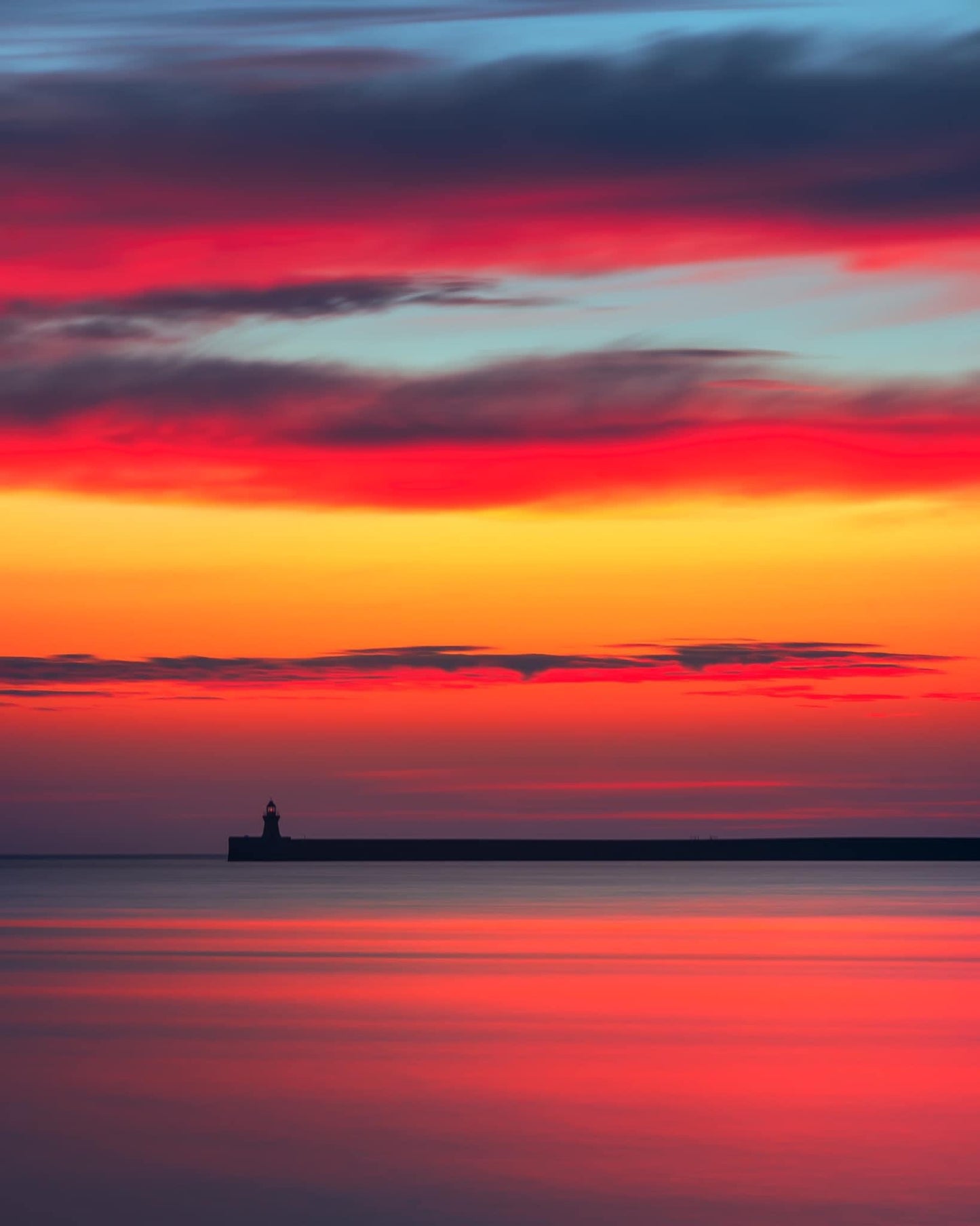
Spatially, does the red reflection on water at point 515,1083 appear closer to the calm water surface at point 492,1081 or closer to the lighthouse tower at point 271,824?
the calm water surface at point 492,1081

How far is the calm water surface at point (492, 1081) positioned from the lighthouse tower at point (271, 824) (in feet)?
338

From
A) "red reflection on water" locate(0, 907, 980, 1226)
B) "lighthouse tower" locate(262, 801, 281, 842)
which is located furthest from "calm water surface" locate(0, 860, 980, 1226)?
"lighthouse tower" locate(262, 801, 281, 842)

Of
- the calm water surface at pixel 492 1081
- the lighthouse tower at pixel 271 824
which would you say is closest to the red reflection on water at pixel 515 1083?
the calm water surface at pixel 492 1081

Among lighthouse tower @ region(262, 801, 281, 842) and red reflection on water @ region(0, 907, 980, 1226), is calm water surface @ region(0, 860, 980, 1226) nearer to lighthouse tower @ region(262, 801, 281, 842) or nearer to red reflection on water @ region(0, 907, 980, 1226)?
red reflection on water @ region(0, 907, 980, 1226)

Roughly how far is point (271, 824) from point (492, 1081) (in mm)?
148255

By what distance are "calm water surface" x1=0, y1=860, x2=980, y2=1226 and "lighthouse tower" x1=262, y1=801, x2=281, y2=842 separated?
10297 cm

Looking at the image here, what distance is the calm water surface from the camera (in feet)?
58.2

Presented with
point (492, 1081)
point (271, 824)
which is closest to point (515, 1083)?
point (492, 1081)

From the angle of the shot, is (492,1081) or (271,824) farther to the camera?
(271,824)

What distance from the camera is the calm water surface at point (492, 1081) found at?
17750mm

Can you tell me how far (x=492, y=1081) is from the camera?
25328 mm

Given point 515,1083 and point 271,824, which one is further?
point 271,824

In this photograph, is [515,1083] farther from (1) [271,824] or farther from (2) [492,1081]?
(1) [271,824]

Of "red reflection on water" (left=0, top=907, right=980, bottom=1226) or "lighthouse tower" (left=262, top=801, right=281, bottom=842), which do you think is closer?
"red reflection on water" (left=0, top=907, right=980, bottom=1226)
